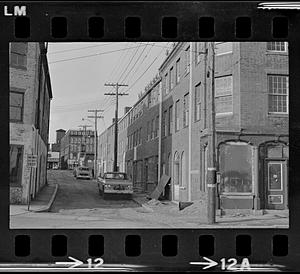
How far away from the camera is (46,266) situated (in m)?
3.28

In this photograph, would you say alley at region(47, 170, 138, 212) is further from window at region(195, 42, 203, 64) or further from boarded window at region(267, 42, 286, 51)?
boarded window at region(267, 42, 286, 51)

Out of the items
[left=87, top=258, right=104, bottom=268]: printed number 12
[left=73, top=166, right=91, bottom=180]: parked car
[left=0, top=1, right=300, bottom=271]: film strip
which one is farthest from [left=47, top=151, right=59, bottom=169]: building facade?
[left=87, top=258, right=104, bottom=268]: printed number 12

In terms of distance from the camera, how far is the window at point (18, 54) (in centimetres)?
323

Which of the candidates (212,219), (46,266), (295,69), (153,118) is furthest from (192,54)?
(46,266)

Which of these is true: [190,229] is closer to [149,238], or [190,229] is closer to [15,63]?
[149,238]

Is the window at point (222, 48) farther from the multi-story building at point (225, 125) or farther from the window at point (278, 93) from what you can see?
the window at point (278, 93)

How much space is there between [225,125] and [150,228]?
5.40 ft

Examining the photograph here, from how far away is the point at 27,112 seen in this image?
11.4 feet

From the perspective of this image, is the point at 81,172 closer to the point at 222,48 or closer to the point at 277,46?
the point at 222,48

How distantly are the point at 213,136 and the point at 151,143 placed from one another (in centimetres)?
67

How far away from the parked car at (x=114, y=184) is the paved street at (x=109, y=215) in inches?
2.3

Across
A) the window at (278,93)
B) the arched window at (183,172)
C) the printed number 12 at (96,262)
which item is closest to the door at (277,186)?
the window at (278,93)

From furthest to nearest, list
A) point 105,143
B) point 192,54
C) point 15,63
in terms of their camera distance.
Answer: point 105,143 < point 192,54 < point 15,63

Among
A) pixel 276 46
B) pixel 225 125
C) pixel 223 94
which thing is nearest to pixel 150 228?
pixel 276 46
